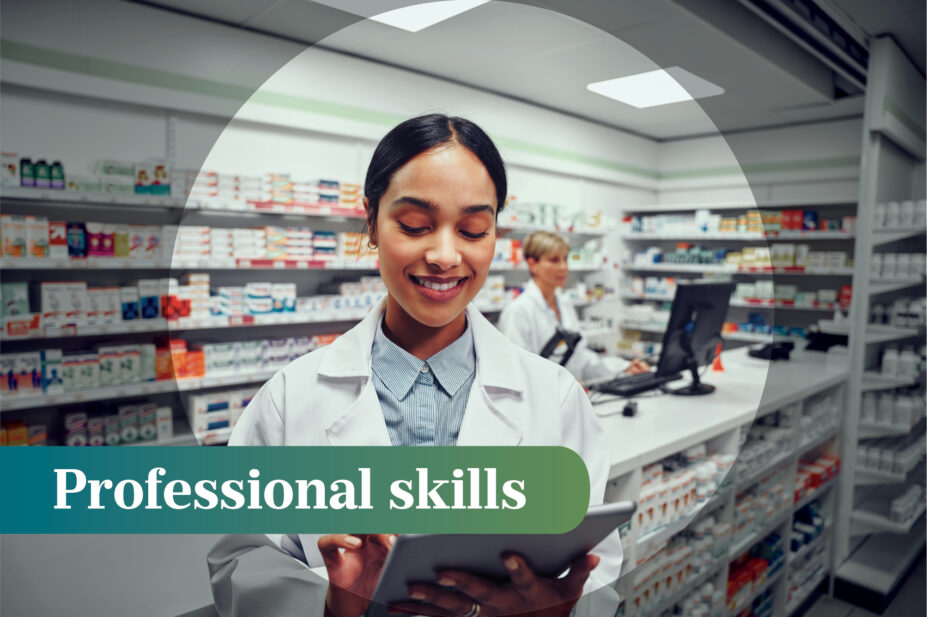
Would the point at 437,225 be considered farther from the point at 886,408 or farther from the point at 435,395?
the point at 886,408

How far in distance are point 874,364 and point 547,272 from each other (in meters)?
3.64

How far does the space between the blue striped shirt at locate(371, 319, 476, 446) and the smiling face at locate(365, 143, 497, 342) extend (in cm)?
13

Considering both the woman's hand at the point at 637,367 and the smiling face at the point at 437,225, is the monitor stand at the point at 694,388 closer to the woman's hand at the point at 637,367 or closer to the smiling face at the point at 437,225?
the woman's hand at the point at 637,367

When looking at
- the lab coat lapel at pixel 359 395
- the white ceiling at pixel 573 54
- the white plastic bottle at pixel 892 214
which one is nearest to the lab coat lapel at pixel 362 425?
the lab coat lapel at pixel 359 395

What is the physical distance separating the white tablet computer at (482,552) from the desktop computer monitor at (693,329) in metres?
1.69

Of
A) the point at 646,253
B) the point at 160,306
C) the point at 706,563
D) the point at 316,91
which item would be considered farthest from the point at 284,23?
the point at 646,253

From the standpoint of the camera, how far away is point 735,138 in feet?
6.11

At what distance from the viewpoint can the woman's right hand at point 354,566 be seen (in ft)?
2.52

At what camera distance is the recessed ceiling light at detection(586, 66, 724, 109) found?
4.01 ft

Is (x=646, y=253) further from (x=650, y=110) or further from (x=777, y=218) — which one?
(x=650, y=110)

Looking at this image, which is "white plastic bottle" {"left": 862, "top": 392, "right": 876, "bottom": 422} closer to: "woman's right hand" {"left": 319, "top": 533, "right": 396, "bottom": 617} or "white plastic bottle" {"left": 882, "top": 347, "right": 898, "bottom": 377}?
"white plastic bottle" {"left": 882, "top": 347, "right": 898, "bottom": 377}

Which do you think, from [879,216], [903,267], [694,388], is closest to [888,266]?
[903,267]

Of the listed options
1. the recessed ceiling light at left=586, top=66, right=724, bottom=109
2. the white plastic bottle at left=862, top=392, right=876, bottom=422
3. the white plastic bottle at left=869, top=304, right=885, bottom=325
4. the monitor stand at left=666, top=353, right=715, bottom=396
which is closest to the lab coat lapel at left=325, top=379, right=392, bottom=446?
the recessed ceiling light at left=586, top=66, right=724, bottom=109

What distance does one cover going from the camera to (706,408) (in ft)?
7.45
